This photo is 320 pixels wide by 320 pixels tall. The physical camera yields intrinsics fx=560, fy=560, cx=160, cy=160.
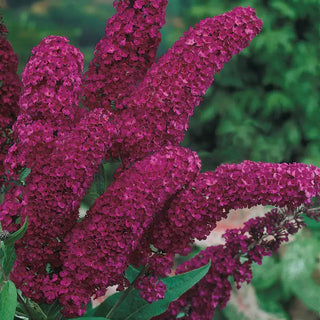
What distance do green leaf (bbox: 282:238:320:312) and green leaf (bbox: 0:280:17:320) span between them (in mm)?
1462

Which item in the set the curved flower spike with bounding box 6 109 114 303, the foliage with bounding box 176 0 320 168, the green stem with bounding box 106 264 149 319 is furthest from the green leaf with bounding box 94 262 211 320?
the foliage with bounding box 176 0 320 168

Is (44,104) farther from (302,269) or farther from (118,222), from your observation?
(302,269)

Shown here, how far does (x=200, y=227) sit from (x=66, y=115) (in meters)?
0.17

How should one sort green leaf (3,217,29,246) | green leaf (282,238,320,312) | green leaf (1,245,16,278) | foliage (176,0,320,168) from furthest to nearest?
foliage (176,0,320,168) < green leaf (282,238,320,312) < green leaf (1,245,16,278) < green leaf (3,217,29,246)

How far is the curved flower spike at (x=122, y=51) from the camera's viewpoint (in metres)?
0.58

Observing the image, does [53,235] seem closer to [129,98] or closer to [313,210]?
[129,98]

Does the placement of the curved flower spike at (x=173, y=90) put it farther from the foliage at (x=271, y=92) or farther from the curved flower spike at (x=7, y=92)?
the foliage at (x=271, y=92)

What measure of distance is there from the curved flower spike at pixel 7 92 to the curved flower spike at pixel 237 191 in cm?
19

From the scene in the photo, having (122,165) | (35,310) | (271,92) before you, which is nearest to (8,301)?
(35,310)

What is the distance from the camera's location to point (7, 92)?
59 centimetres

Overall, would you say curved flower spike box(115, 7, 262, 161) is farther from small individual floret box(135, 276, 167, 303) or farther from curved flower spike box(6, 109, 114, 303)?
small individual floret box(135, 276, 167, 303)

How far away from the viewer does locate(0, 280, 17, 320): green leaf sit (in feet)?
1.68

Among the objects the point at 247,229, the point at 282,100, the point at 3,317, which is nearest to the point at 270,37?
the point at 282,100

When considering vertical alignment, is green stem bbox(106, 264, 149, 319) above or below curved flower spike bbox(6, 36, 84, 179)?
below
